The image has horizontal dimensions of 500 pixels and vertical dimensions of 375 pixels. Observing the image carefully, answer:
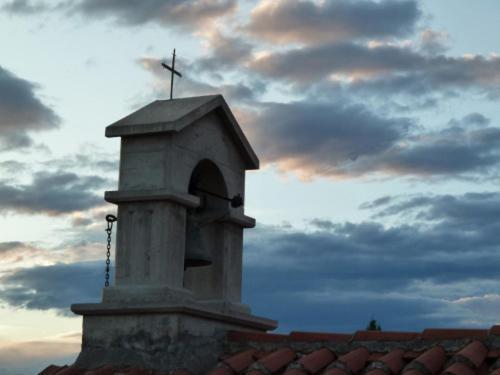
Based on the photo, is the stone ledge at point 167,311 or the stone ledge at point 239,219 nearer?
the stone ledge at point 167,311

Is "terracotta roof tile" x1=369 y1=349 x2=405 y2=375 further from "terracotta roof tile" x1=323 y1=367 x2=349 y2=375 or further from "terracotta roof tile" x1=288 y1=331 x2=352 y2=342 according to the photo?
"terracotta roof tile" x1=288 y1=331 x2=352 y2=342

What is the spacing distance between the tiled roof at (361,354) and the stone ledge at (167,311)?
33 centimetres

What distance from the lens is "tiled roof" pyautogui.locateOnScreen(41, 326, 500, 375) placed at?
8.60m

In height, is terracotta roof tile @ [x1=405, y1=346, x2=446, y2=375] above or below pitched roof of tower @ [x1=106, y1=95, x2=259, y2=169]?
below

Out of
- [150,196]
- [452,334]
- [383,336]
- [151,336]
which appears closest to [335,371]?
[383,336]

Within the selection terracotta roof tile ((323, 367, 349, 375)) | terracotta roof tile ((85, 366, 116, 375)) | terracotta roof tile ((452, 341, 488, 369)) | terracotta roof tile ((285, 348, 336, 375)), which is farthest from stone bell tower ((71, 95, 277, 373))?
terracotta roof tile ((452, 341, 488, 369))

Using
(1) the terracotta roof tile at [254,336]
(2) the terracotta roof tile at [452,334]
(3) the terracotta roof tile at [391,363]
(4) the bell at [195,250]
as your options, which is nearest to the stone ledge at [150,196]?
(4) the bell at [195,250]

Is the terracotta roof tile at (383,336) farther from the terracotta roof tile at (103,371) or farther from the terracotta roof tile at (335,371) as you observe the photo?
the terracotta roof tile at (103,371)

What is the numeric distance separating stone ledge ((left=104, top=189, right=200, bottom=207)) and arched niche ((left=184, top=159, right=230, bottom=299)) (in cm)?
65

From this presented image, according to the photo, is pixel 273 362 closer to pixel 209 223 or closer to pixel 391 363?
pixel 391 363

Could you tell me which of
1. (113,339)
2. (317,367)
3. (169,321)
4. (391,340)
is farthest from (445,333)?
(113,339)

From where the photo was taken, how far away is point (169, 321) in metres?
9.77

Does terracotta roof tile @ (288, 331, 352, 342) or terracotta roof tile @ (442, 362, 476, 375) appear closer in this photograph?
terracotta roof tile @ (442, 362, 476, 375)

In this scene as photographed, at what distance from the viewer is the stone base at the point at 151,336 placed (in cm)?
976
